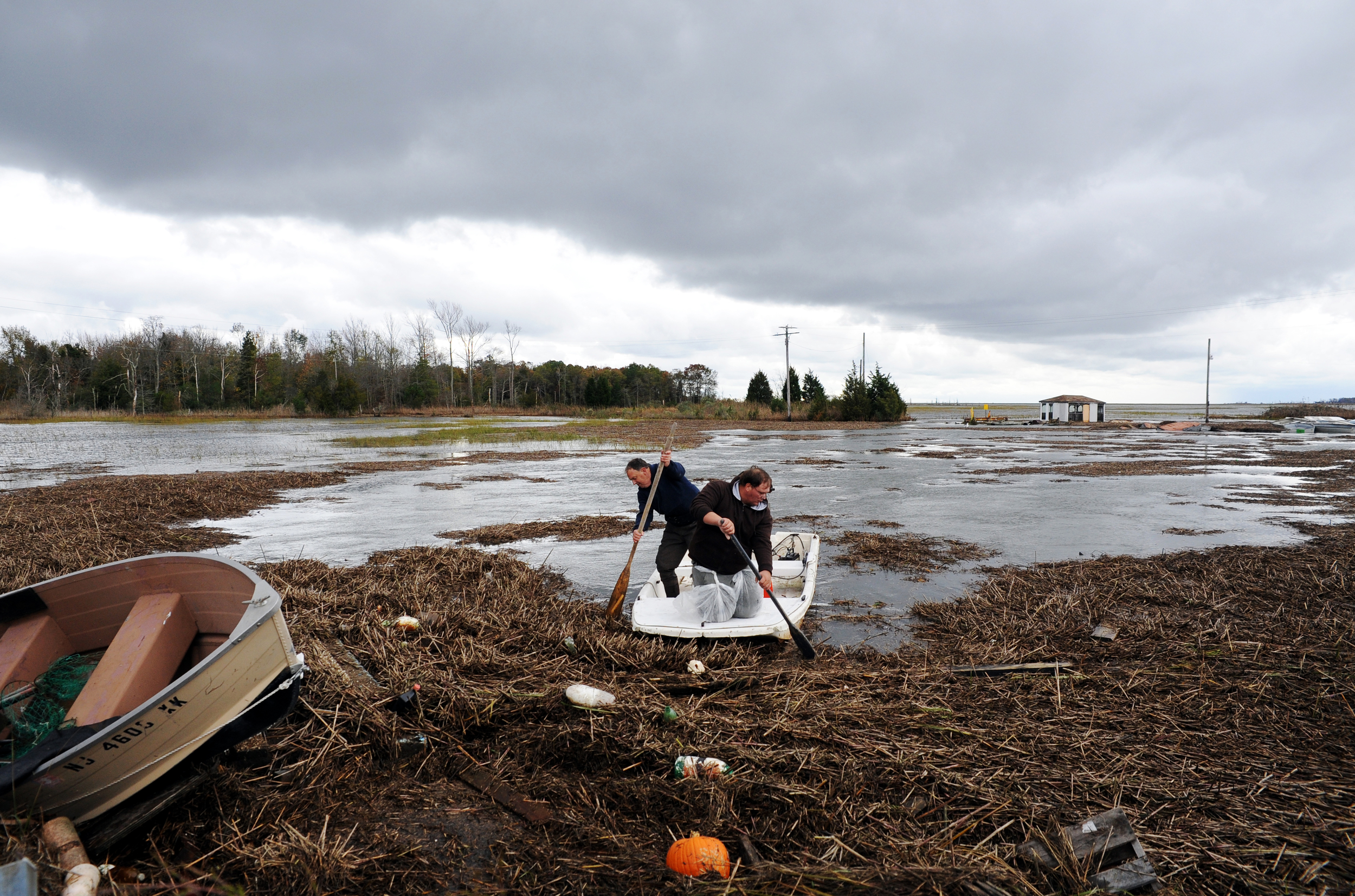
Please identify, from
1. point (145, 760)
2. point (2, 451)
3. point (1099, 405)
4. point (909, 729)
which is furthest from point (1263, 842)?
point (1099, 405)

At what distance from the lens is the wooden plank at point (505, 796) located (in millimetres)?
3514

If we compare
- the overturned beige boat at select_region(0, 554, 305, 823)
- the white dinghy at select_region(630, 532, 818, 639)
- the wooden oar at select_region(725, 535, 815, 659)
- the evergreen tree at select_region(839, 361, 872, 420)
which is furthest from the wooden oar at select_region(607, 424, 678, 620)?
the evergreen tree at select_region(839, 361, 872, 420)

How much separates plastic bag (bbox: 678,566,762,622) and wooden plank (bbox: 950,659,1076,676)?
1.67 metres

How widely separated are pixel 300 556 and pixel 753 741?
6.88 m

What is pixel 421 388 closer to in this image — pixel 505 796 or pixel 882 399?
pixel 882 399

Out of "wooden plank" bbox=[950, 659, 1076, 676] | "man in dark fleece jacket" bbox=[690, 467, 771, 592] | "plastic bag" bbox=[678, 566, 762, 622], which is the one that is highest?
"man in dark fleece jacket" bbox=[690, 467, 771, 592]

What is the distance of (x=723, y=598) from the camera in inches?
244

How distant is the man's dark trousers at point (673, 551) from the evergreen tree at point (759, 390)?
63.5 m

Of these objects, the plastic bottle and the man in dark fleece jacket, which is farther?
the man in dark fleece jacket

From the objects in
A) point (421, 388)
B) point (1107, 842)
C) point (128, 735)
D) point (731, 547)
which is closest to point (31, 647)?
point (128, 735)

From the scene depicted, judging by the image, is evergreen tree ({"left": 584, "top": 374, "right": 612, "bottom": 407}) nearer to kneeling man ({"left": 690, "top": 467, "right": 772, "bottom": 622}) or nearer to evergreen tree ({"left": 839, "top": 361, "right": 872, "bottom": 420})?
evergreen tree ({"left": 839, "top": 361, "right": 872, "bottom": 420})

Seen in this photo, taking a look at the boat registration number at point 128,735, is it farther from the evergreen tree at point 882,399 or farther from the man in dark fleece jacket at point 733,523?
the evergreen tree at point 882,399

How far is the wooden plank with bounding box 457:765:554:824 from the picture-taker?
3.51m

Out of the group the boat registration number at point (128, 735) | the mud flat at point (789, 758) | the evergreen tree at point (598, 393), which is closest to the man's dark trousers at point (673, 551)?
the mud flat at point (789, 758)
